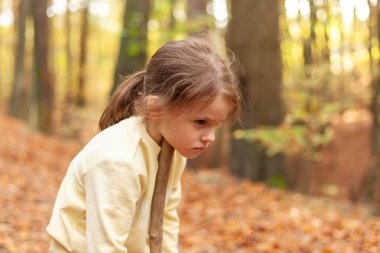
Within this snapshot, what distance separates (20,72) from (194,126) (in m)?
19.2

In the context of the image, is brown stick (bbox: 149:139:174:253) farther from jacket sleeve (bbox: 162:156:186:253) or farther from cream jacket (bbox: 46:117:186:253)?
jacket sleeve (bbox: 162:156:186:253)

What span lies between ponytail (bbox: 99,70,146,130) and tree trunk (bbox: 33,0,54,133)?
43.2ft

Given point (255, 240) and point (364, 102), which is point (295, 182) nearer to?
point (255, 240)

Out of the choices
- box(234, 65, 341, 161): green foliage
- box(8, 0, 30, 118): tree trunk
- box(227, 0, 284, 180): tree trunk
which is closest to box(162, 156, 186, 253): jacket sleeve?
box(234, 65, 341, 161): green foliage

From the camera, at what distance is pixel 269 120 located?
8.34 m

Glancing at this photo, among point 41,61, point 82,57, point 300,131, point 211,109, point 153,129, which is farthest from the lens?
point 82,57

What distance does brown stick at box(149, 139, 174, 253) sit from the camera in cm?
229

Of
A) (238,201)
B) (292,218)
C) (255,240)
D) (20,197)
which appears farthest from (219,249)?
(20,197)

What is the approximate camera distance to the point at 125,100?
2447 millimetres

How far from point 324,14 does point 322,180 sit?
4661 mm

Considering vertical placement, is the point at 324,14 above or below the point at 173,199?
above

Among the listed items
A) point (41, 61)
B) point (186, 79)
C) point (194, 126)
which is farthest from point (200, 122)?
point (41, 61)

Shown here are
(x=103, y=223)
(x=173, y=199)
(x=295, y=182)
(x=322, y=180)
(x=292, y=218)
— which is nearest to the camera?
(x=103, y=223)

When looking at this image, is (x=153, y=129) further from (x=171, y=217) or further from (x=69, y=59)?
(x=69, y=59)
